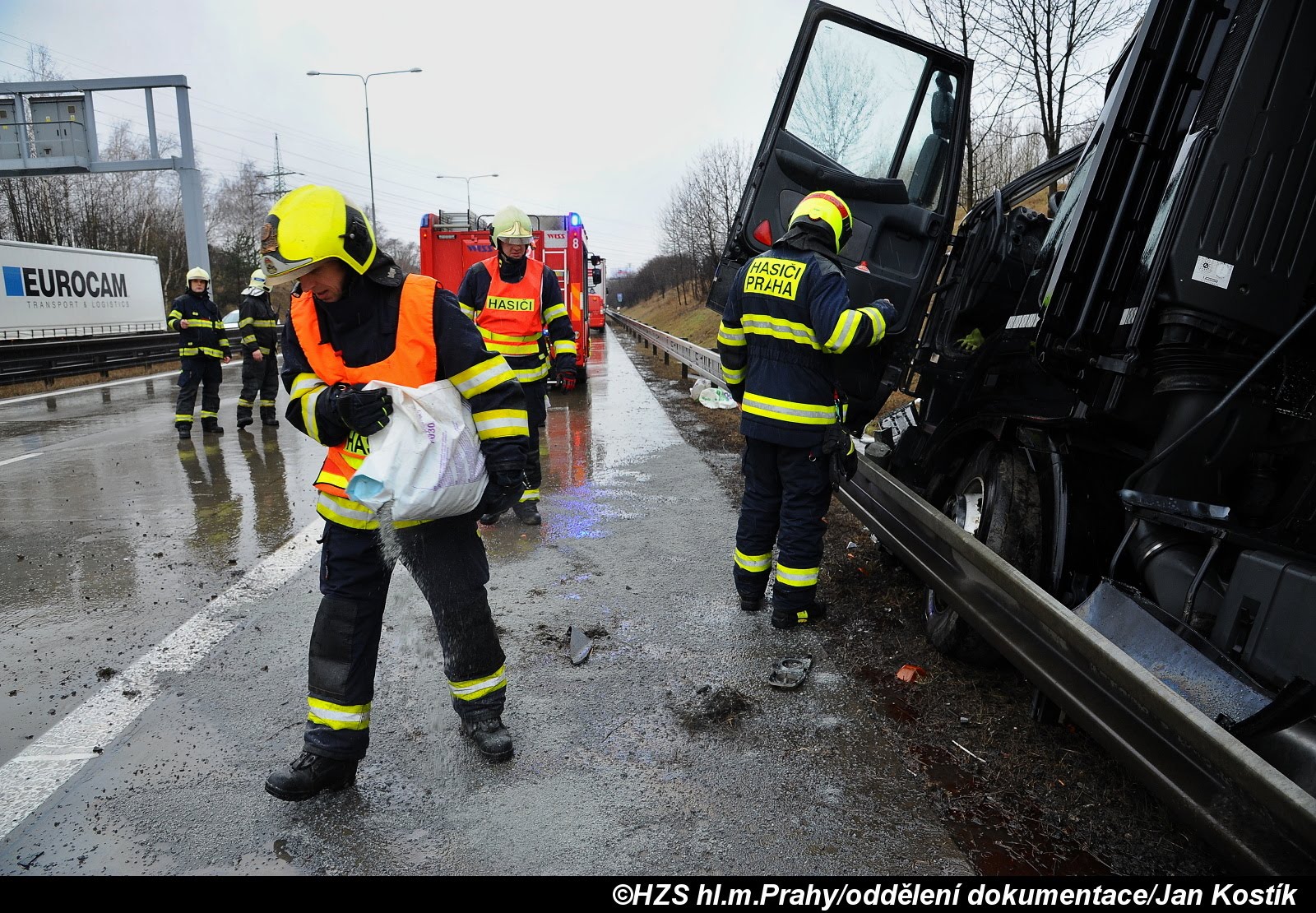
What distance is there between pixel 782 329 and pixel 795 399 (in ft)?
1.11

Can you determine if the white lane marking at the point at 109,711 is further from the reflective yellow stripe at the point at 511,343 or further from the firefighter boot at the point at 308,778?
the reflective yellow stripe at the point at 511,343

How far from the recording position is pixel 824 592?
4406mm

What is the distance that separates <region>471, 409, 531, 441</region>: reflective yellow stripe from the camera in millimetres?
2725

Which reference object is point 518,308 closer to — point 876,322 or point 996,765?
point 876,322

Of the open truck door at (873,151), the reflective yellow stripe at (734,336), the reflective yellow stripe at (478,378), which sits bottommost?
the reflective yellow stripe at (734,336)

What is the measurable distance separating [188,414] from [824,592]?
8.00 m

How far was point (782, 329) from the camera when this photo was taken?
3.97 meters

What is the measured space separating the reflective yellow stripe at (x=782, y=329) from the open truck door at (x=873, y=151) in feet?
2.17

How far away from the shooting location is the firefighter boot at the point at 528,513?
5723 mm

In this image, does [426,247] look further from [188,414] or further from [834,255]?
[834,255]

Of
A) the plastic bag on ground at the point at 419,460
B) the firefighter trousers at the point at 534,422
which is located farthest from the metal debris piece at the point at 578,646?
the firefighter trousers at the point at 534,422

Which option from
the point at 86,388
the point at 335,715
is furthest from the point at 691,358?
the point at 335,715

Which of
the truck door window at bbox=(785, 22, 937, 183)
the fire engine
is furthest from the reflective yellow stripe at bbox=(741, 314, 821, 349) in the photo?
the fire engine
